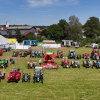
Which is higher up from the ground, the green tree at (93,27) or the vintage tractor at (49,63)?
the green tree at (93,27)

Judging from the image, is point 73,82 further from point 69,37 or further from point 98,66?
point 69,37

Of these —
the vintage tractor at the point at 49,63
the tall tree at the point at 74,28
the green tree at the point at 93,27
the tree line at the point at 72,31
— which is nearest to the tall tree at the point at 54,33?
the tree line at the point at 72,31

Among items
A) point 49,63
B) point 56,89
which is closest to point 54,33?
point 49,63

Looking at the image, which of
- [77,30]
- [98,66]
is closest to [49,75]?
[98,66]

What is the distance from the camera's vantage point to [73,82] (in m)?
11.1

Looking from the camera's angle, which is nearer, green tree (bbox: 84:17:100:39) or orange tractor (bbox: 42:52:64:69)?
orange tractor (bbox: 42:52:64:69)

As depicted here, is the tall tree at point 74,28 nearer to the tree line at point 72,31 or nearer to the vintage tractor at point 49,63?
the tree line at point 72,31

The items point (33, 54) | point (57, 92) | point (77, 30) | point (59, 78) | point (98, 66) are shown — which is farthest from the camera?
point (77, 30)

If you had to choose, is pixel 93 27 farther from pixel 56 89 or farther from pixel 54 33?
pixel 56 89

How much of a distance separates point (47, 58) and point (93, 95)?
32.9 ft

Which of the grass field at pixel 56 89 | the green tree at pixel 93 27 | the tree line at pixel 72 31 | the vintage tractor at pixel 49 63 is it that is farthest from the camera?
the green tree at pixel 93 27

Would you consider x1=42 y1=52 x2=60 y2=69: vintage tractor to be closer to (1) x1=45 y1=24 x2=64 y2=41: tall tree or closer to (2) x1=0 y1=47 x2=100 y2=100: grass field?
(2) x1=0 y1=47 x2=100 y2=100: grass field

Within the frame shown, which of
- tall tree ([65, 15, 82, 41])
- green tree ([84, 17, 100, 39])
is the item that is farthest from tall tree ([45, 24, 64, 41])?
green tree ([84, 17, 100, 39])

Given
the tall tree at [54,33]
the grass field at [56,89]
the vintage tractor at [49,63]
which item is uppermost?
the tall tree at [54,33]
